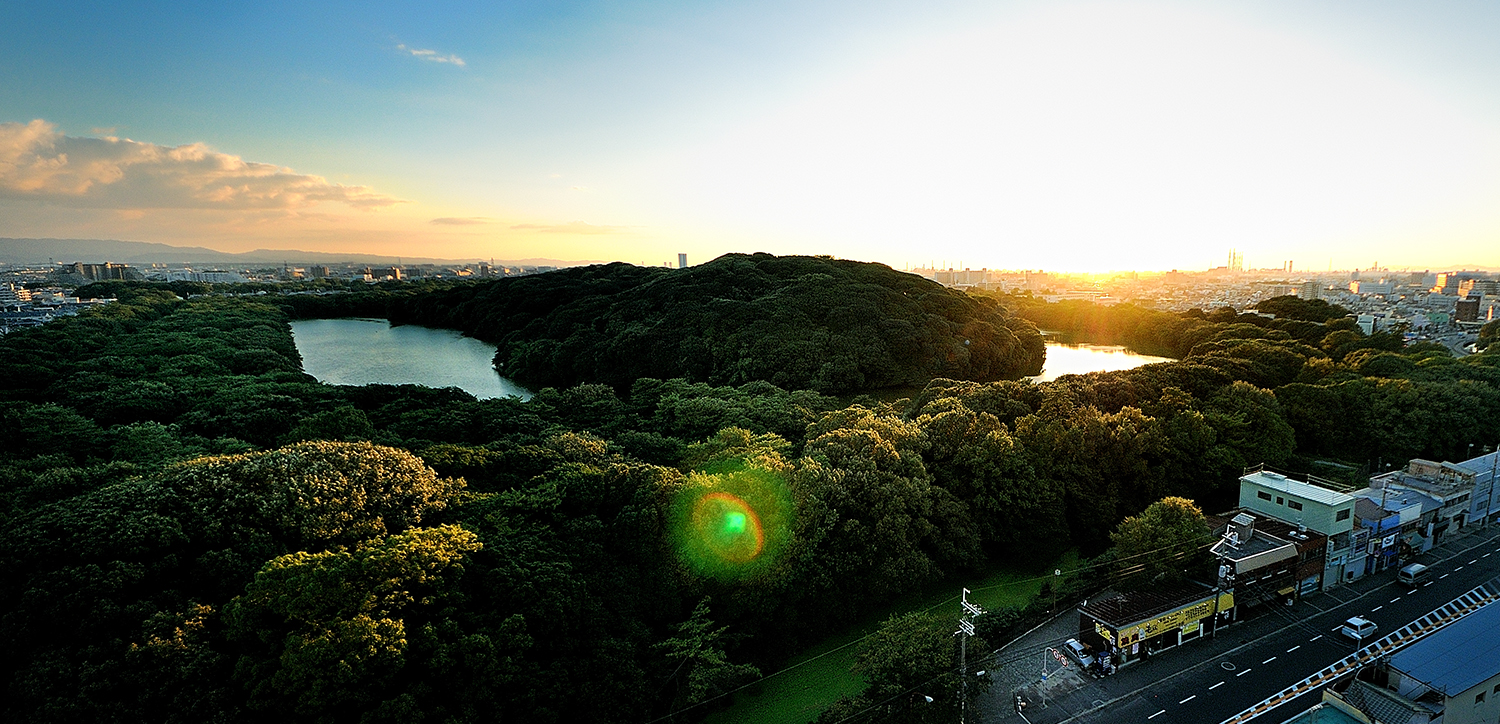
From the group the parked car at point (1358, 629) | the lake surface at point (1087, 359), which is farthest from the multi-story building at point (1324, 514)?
the lake surface at point (1087, 359)

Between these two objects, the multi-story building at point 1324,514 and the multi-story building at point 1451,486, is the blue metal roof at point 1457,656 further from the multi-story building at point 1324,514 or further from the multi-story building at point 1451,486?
the multi-story building at point 1451,486

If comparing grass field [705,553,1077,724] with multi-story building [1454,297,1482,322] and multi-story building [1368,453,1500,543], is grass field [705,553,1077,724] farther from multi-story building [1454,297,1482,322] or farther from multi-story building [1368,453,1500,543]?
multi-story building [1454,297,1482,322]

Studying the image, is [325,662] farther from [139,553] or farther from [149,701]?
[139,553]

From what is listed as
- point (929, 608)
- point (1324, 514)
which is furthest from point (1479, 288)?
point (929, 608)

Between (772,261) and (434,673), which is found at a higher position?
(772,261)

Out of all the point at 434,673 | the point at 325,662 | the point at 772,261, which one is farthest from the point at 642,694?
the point at 772,261

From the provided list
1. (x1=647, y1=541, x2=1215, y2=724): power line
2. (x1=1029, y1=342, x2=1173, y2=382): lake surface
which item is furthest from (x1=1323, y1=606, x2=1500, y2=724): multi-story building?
(x1=1029, y1=342, x2=1173, y2=382): lake surface
